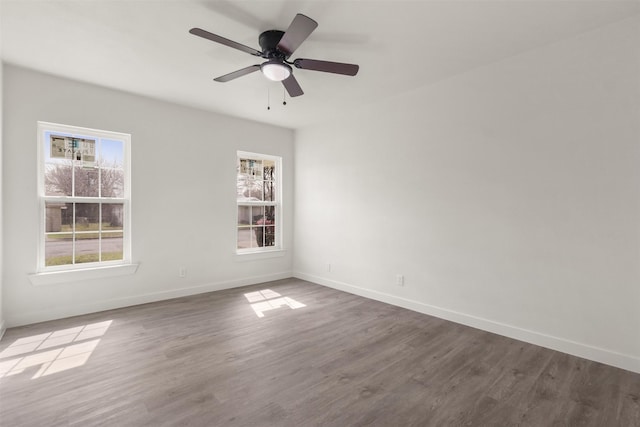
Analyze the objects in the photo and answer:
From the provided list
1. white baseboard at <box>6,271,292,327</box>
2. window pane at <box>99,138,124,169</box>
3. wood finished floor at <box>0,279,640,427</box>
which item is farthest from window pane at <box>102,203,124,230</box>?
wood finished floor at <box>0,279,640,427</box>

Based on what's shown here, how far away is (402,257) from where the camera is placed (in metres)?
3.90

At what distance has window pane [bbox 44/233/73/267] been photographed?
11.1 ft

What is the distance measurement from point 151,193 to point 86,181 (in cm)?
69

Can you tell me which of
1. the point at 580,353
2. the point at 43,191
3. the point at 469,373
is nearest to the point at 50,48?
the point at 43,191

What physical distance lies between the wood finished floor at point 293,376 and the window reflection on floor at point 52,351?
1 centimetres

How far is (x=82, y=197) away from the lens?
360 centimetres

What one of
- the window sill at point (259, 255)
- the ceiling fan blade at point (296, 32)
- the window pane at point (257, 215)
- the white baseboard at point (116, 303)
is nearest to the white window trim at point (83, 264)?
the white baseboard at point (116, 303)

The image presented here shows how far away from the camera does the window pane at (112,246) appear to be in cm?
376

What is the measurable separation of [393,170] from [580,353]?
2557 mm

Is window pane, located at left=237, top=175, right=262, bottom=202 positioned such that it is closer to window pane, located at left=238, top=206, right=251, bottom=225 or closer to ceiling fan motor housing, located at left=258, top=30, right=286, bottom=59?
window pane, located at left=238, top=206, right=251, bottom=225

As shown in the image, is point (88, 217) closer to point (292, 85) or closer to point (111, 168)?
point (111, 168)

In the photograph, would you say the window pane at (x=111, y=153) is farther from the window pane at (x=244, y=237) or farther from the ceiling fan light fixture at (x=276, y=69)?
the ceiling fan light fixture at (x=276, y=69)

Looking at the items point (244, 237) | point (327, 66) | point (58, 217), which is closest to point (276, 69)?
point (327, 66)

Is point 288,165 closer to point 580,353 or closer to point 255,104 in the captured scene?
point 255,104
